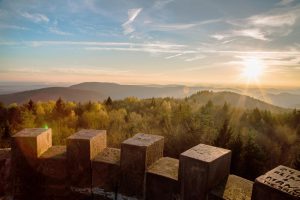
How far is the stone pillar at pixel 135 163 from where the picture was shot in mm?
2623

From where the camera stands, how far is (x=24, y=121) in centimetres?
1750

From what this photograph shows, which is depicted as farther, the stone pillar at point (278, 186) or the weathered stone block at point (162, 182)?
the weathered stone block at point (162, 182)

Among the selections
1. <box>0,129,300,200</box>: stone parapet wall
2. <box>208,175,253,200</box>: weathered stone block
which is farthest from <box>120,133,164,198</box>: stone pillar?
<box>208,175,253,200</box>: weathered stone block

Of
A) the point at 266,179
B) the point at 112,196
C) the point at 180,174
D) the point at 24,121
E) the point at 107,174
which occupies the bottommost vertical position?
the point at 24,121

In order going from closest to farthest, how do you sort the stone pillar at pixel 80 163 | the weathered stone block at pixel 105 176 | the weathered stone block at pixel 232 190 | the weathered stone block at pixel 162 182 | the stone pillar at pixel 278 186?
1. the stone pillar at pixel 278 186
2. the weathered stone block at pixel 232 190
3. the weathered stone block at pixel 162 182
4. the weathered stone block at pixel 105 176
5. the stone pillar at pixel 80 163

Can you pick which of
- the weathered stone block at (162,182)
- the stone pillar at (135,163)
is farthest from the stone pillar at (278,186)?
the stone pillar at (135,163)

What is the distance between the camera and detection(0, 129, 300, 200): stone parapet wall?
7.28 feet

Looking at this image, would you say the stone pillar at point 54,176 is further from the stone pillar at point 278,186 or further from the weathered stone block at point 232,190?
the stone pillar at point 278,186

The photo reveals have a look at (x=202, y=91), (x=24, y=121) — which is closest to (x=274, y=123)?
(x=24, y=121)

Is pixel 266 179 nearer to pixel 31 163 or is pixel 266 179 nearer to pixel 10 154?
pixel 31 163

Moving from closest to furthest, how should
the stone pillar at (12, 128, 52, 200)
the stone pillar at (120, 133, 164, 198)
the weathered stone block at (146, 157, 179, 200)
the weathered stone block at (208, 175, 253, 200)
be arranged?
the weathered stone block at (208, 175, 253, 200), the weathered stone block at (146, 157, 179, 200), the stone pillar at (120, 133, 164, 198), the stone pillar at (12, 128, 52, 200)

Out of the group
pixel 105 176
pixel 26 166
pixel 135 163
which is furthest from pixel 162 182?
pixel 26 166

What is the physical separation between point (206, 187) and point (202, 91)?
190 ft

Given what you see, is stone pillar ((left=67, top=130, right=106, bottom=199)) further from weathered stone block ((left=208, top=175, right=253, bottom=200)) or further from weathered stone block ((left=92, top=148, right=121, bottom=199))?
weathered stone block ((left=208, top=175, right=253, bottom=200))
